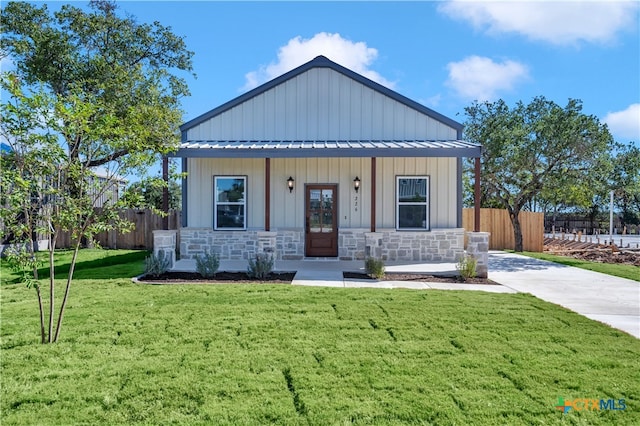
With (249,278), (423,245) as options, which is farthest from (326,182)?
(249,278)

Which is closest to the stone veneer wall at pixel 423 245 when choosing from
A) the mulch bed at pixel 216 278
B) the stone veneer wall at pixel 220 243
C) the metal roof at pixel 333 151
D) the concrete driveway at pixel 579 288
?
the concrete driveway at pixel 579 288

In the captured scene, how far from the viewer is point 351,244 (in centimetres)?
1066

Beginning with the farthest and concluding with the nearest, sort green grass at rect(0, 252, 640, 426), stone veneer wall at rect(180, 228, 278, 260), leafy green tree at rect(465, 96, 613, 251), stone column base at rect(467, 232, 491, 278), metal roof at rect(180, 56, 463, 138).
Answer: leafy green tree at rect(465, 96, 613, 251) → metal roof at rect(180, 56, 463, 138) → stone veneer wall at rect(180, 228, 278, 260) → stone column base at rect(467, 232, 491, 278) → green grass at rect(0, 252, 640, 426)

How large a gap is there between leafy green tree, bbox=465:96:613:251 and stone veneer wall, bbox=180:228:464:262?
439 centimetres

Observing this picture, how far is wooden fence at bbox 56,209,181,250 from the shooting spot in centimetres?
1323

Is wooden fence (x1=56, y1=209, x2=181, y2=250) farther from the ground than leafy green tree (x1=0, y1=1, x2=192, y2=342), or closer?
closer

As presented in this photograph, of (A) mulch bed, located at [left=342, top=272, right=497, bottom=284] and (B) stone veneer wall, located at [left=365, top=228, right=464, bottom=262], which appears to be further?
(B) stone veneer wall, located at [left=365, top=228, right=464, bottom=262]

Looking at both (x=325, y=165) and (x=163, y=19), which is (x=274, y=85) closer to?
(x=325, y=165)

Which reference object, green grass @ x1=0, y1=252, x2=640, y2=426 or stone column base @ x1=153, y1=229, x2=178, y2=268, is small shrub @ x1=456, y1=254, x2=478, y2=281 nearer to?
green grass @ x1=0, y1=252, x2=640, y2=426

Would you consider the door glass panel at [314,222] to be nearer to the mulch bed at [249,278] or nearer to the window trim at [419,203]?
the window trim at [419,203]

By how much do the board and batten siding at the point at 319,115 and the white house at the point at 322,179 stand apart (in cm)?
3

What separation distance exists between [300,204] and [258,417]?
825 cm

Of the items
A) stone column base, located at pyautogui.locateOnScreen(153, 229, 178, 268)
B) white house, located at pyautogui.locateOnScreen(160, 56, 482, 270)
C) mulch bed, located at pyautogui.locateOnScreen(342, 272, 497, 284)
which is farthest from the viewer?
white house, located at pyautogui.locateOnScreen(160, 56, 482, 270)

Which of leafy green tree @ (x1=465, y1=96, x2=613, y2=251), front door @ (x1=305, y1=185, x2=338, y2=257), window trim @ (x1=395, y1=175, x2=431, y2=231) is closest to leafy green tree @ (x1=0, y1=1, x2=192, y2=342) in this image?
front door @ (x1=305, y1=185, x2=338, y2=257)
